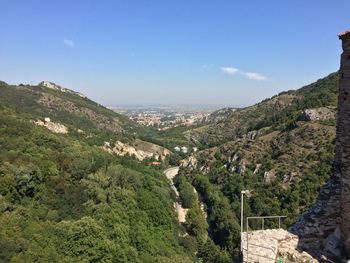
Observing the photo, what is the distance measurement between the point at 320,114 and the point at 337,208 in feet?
237

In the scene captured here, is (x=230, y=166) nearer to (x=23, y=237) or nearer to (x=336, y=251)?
(x=23, y=237)

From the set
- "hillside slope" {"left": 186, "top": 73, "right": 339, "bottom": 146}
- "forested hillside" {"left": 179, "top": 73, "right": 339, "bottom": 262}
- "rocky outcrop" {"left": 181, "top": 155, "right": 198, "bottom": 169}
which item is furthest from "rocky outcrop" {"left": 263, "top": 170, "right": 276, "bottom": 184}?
"rocky outcrop" {"left": 181, "top": 155, "right": 198, "bottom": 169}

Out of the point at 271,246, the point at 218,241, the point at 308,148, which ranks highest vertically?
the point at 271,246

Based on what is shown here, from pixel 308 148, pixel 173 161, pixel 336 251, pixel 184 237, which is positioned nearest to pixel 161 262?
pixel 184 237

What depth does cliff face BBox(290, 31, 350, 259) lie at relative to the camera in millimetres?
9797

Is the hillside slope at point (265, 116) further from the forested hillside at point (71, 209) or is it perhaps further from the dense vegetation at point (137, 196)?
the forested hillside at point (71, 209)

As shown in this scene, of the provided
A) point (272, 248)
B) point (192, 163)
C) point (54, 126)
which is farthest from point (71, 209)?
point (192, 163)

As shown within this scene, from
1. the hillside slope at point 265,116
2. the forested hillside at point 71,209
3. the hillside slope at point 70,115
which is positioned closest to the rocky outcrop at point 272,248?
the forested hillside at point 71,209

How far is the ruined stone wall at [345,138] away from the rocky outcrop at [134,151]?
10079cm

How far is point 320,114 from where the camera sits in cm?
7725

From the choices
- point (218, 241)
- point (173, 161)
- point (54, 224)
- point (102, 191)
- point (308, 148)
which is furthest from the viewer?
point (173, 161)

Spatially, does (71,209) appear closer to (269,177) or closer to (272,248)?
(272,248)

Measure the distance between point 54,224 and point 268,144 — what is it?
60.6 meters

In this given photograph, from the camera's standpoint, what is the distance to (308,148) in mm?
68500
